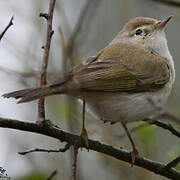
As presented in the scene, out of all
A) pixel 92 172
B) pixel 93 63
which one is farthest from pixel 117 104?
pixel 92 172

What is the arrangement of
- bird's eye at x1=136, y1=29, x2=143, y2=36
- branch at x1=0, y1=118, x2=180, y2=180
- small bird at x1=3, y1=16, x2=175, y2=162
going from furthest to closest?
1. bird's eye at x1=136, y1=29, x2=143, y2=36
2. small bird at x1=3, y1=16, x2=175, y2=162
3. branch at x1=0, y1=118, x2=180, y2=180

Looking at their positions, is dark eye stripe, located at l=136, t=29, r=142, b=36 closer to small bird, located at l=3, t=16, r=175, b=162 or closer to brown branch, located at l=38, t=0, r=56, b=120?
small bird, located at l=3, t=16, r=175, b=162

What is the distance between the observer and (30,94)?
299 cm

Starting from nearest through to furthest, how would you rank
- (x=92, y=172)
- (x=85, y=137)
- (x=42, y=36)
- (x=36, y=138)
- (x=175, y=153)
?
1. (x=85, y=137)
2. (x=175, y=153)
3. (x=42, y=36)
4. (x=36, y=138)
5. (x=92, y=172)

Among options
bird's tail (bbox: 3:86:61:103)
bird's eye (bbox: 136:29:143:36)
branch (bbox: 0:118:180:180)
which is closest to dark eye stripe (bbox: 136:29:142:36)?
bird's eye (bbox: 136:29:143:36)

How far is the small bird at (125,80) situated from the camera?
139 inches

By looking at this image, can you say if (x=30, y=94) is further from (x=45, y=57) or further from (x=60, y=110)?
(x=60, y=110)

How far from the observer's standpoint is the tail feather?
289 cm

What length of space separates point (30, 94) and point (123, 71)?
1.40 meters

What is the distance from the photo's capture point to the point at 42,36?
17.9 ft

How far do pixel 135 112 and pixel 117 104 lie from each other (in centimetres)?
19

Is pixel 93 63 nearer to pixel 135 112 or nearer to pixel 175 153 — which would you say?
pixel 135 112

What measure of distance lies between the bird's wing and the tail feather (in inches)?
14.7

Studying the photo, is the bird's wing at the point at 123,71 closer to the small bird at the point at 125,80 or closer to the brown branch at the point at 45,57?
the small bird at the point at 125,80
